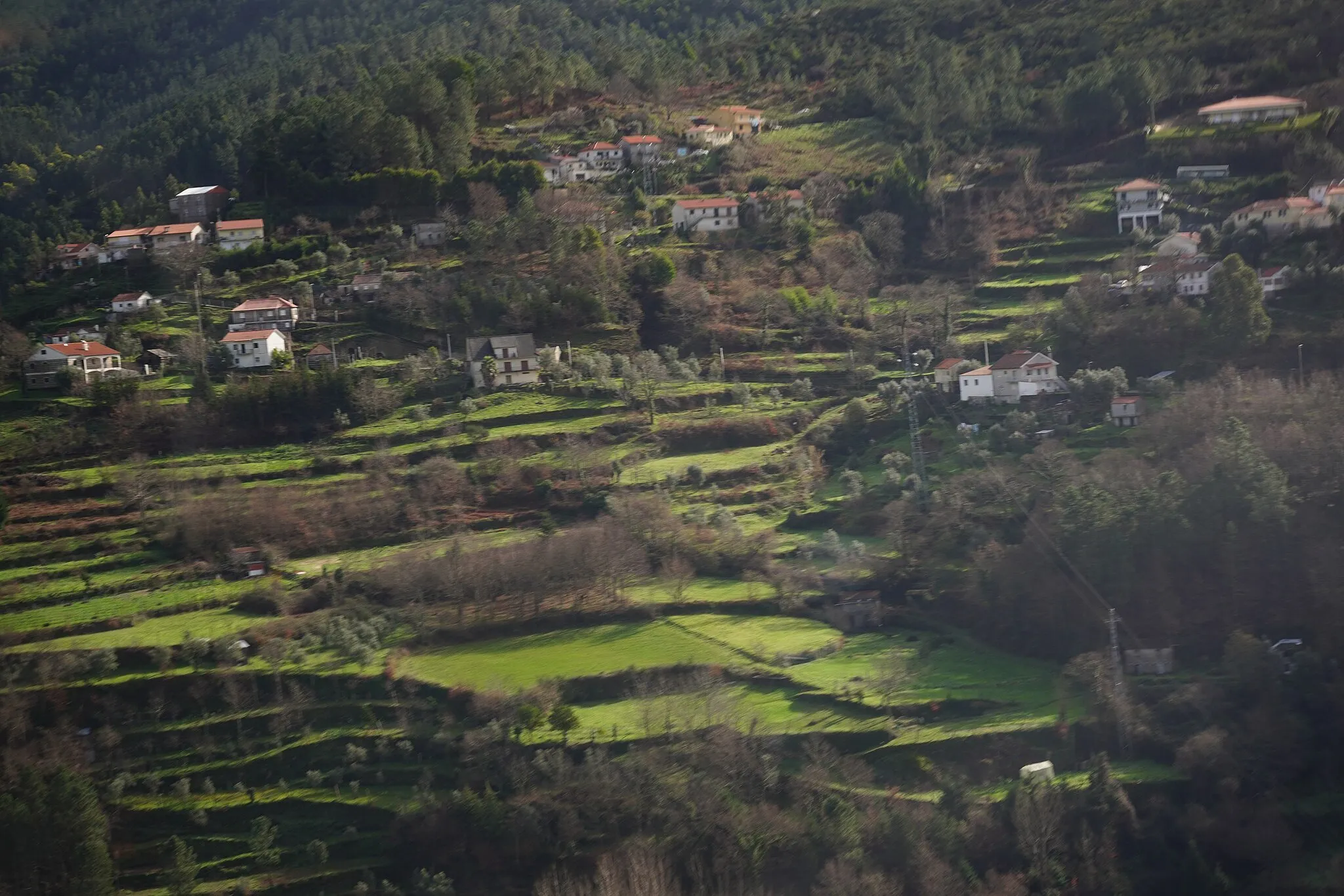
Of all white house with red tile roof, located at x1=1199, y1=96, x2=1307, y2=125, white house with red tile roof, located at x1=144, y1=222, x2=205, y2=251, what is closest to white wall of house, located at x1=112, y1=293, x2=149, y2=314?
white house with red tile roof, located at x1=144, y1=222, x2=205, y2=251

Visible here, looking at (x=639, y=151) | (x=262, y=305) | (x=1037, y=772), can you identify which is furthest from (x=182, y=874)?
(x=639, y=151)

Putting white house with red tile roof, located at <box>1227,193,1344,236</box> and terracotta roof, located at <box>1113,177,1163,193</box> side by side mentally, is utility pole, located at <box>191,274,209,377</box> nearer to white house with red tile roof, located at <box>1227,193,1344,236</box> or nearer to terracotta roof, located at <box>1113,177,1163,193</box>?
terracotta roof, located at <box>1113,177,1163,193</box>

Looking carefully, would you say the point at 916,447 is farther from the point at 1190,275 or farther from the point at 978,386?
the point at 1190,275

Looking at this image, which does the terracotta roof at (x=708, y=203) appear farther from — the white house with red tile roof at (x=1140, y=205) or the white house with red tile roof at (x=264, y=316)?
the white house with red tile roof at (x=264, y=316)

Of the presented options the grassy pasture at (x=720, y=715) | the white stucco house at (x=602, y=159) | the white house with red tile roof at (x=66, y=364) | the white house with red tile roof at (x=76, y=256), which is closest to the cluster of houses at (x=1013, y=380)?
the grassy pasture at (x=720, y=715)

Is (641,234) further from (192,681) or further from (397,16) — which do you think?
(397,16)
